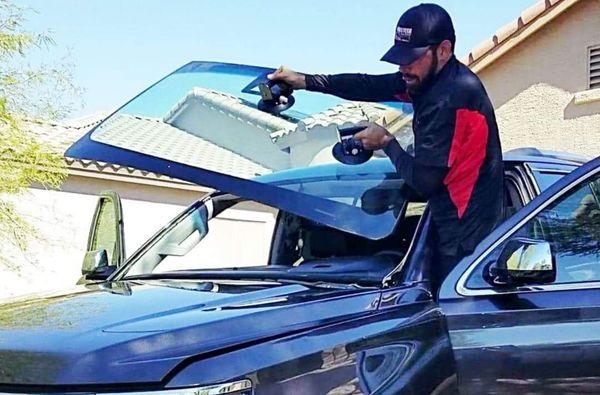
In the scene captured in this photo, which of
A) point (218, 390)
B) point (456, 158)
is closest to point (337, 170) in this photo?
point (456, 158)

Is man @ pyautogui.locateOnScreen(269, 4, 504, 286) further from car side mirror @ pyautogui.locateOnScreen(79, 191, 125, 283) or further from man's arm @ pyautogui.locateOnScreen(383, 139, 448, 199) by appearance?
car side mirror @ pyautogui.locateOnScreen(79, 191, 125, 283)

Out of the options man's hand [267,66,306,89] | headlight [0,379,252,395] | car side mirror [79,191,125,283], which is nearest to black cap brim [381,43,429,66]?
man's hand [267,66,306,89]

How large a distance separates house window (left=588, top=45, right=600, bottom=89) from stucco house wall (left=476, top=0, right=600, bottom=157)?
0.19 ft

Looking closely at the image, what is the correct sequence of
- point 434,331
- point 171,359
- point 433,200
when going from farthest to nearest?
point 433,200 → point 434,331 → point 171,359

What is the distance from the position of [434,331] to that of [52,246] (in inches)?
347

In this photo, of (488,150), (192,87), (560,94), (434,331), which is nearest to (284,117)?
(192,87)

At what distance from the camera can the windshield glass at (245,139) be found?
9.99ft

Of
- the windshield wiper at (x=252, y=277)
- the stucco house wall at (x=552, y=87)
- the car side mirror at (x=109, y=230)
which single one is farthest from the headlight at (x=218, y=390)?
the stucco house wall at (x=552, y=87)

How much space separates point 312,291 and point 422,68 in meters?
1.14

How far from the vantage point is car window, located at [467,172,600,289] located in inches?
123

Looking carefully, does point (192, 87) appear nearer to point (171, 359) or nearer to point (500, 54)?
point (171, 359)

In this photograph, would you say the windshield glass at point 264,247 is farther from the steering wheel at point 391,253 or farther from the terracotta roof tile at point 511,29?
the terracotta roof tile at point 511,29

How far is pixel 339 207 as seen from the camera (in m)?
3.01

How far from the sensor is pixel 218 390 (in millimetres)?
2084
